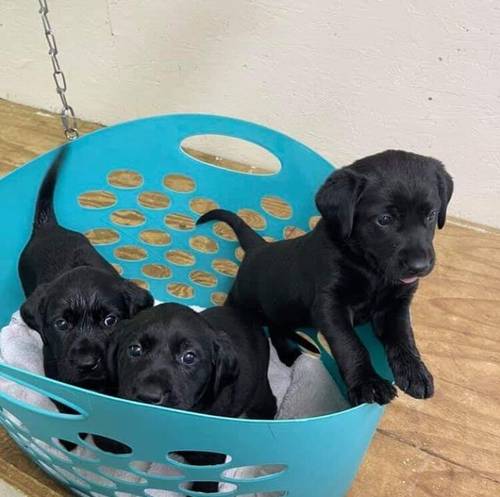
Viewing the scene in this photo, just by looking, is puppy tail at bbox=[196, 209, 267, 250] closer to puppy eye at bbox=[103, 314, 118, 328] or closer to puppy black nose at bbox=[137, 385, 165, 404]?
puppy eye at bbox=[103, 314, 118, 328]

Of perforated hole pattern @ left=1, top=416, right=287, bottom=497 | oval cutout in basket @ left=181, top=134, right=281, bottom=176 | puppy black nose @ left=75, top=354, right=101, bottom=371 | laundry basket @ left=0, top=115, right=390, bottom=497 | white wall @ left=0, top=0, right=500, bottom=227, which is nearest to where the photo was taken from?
laundry basket @ left=0, top=115, right=390, bottom=497

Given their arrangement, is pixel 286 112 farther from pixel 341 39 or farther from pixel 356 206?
pixel 356 206

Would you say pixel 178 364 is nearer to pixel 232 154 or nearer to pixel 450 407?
pixel 450 407

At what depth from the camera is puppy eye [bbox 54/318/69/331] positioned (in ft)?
4.26

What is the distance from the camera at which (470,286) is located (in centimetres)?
186

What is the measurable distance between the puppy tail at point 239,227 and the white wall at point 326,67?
0.53m

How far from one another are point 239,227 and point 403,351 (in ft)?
2.01

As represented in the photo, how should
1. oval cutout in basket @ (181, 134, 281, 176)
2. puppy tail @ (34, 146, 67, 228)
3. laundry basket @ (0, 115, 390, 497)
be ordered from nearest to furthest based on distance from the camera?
laundry basket @ (0, 115, 390, 497), puppy tail @ (34, 146, 67, 228), oval cutout in basket @ (181, 134, 281, 176)

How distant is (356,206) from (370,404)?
1.13ft

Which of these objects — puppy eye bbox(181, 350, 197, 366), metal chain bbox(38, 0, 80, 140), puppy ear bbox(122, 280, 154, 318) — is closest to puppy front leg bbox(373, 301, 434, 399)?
Result: puppy eye bbox(181, 350, 197, 366)

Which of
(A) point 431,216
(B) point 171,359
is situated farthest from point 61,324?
(A) point 431,216

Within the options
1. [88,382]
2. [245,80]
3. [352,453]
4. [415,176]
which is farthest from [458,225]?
[88,382]

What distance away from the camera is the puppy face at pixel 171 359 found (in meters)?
1.09

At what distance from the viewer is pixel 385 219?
3.83 feet
